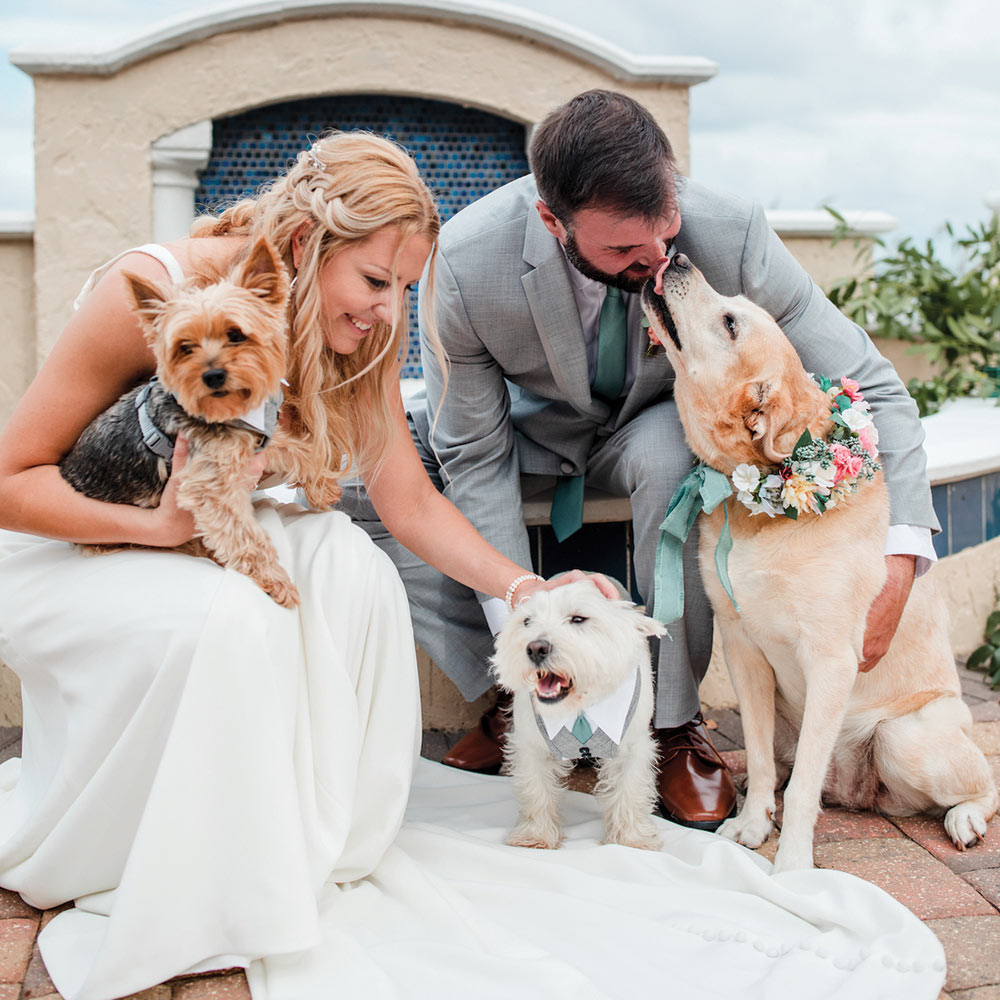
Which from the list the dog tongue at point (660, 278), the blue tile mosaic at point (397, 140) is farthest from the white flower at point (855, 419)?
the blue tile mosaic at point (397, 140)

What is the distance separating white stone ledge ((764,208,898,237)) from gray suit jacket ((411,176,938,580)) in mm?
5605

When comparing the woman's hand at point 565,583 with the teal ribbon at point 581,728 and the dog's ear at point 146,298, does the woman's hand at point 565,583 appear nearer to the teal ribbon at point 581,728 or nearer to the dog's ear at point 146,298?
the teal ribbon at point 581,728

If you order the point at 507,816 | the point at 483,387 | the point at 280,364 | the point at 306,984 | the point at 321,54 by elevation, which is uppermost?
the point at 321,54

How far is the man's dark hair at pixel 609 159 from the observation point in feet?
8.23

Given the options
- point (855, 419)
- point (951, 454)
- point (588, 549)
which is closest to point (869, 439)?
point (855, 419)

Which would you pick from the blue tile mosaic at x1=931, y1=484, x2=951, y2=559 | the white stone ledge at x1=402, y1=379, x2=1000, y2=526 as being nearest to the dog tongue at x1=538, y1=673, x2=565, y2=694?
the white stone ledge at x1=402, y1=379, x2=1000, y2=526

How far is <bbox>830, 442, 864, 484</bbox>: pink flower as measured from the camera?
2496 millimetres

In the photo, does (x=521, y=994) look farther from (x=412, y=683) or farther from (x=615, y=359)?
(x=615, y=359)

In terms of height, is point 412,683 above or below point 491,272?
below

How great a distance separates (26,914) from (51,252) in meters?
5.91

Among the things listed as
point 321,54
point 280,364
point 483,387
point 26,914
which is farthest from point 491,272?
point 321,54

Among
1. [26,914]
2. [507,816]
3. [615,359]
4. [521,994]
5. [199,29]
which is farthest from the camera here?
[199,29]

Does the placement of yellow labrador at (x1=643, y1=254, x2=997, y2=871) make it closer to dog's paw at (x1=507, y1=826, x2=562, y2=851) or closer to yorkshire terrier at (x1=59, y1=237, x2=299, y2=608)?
dog's paw at (x1=507, y1=826, x2=562, y2=851)

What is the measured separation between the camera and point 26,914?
2.27 metres
